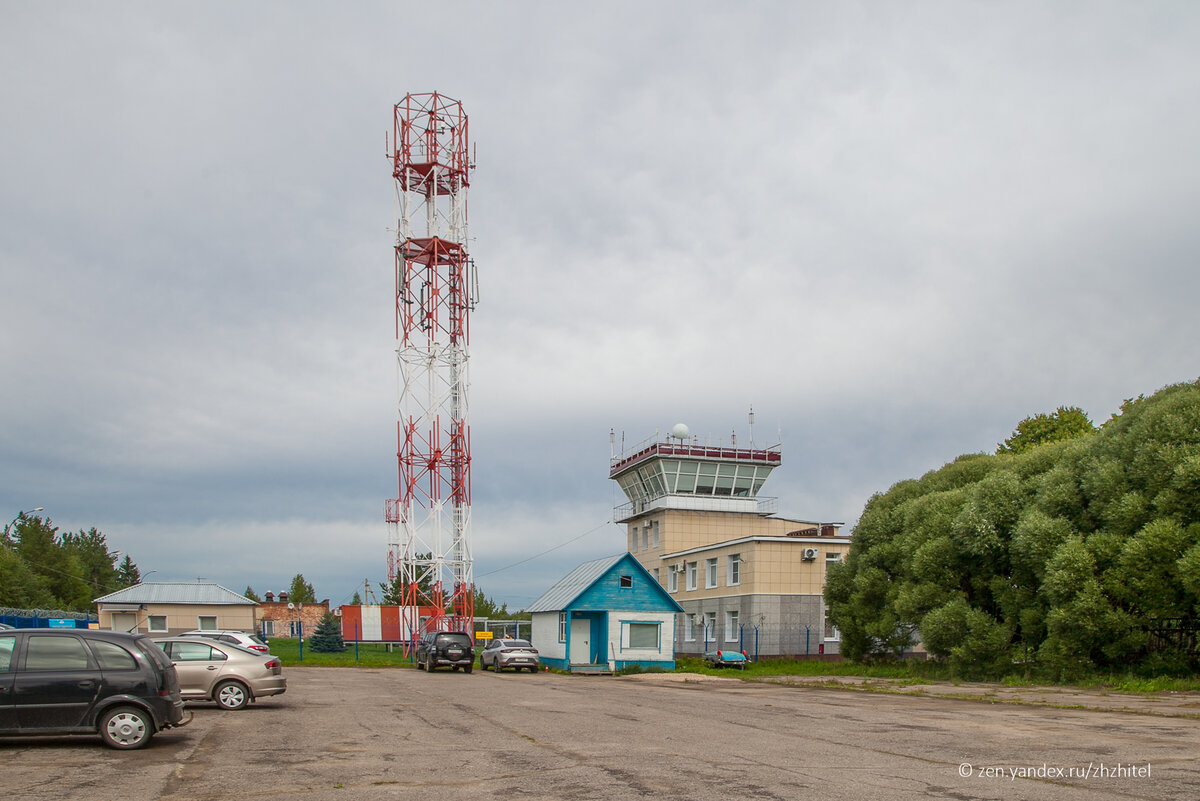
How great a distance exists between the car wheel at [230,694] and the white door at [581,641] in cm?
2429

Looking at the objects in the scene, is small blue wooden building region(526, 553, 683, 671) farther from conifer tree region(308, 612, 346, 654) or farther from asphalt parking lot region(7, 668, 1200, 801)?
asphalt parking lot region(7, 668, 1200, 801)

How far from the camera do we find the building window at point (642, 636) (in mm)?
41344

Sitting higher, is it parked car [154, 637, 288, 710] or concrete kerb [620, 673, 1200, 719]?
parked car [154, 637, 288, 710]

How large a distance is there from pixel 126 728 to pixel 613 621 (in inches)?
1182

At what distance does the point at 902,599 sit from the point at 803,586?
16976mm

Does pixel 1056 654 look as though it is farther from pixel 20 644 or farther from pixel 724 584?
pixel 724 584

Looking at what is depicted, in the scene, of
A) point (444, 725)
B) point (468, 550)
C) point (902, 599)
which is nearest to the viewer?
point (444, 725)

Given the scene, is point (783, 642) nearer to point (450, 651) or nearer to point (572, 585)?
point (572, 585)

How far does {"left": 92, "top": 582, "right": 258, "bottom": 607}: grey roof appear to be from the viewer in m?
51.1

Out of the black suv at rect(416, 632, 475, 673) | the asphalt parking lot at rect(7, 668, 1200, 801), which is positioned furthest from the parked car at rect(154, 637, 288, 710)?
the black suv at rect(416, 632, 475, 673)

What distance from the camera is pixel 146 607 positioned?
5119 cm

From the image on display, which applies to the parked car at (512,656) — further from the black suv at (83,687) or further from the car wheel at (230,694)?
the black suv at (83,687)

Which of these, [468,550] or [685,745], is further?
[468,550]

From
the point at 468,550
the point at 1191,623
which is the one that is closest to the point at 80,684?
the point at 1191,623
